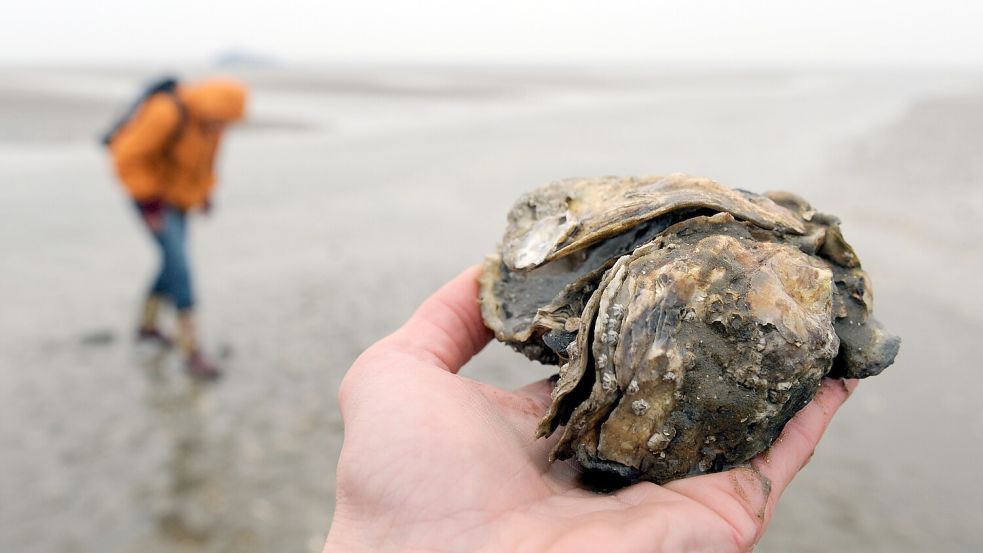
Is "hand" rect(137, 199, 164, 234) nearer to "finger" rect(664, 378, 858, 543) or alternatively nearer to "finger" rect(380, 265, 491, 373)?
"finger" rect(380, 265, 491, 373)

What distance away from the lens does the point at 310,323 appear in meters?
6.93

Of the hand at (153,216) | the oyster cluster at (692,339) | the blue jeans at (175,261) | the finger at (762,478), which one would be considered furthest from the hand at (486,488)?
the hand at (153,216)

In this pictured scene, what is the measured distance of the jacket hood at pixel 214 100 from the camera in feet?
19.7

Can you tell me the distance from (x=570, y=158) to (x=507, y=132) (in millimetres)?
5133

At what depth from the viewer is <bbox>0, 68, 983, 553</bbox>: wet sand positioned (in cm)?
439

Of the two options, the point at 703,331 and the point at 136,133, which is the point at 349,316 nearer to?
the point at 136,133

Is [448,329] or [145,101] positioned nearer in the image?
[448,329]

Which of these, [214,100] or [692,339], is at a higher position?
[214,100]

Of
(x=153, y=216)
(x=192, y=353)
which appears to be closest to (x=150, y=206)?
(x=153, y=216)

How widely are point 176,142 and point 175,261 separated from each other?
3.41 ft

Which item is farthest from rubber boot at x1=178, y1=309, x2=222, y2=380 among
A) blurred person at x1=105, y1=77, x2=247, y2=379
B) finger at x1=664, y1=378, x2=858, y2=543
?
finger at x1=664, y1=378, x2=858, y2=543

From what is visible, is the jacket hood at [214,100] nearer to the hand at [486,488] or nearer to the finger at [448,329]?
the finger at [448,329]

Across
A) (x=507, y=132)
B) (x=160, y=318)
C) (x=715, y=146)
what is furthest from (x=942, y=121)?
(x=160, y=318)

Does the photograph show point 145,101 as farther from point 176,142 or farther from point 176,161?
point 176,161
